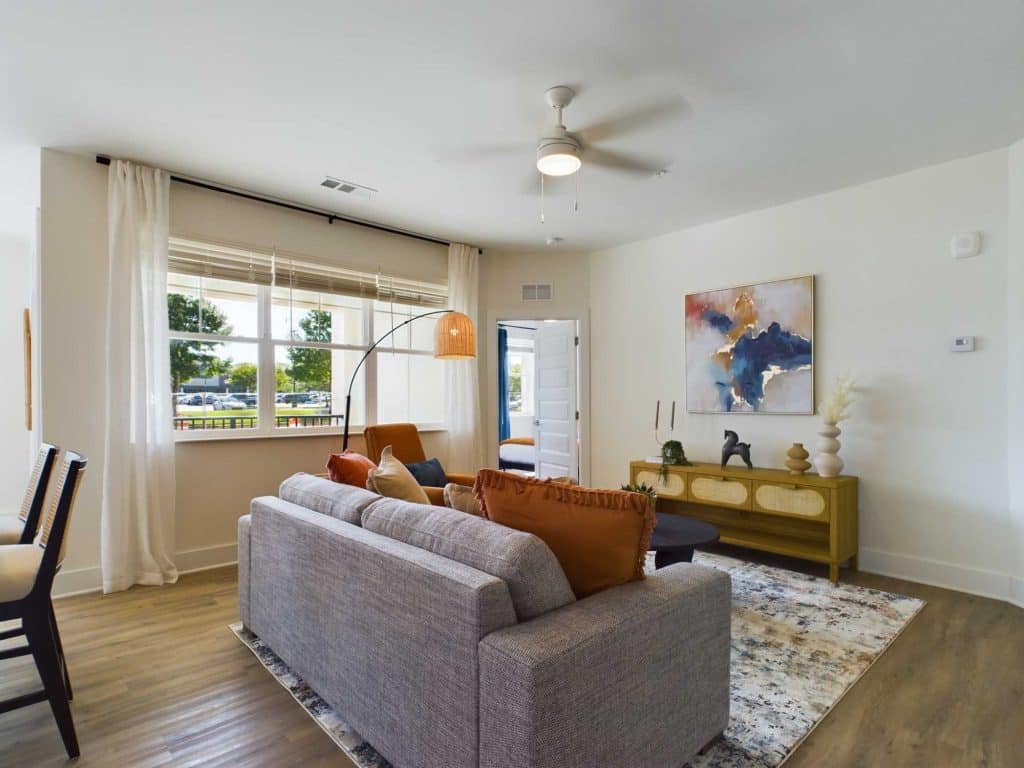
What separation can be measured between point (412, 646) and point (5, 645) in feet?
7.80

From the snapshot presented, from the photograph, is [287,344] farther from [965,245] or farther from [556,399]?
[965,245]

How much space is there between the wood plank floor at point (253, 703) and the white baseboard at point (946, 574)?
0.91 ft

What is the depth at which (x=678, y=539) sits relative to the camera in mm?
2926

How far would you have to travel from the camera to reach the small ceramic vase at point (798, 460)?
3.81 m

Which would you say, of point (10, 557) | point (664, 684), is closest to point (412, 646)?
point (664, 684)

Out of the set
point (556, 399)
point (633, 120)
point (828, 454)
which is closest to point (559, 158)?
point (633, 120)

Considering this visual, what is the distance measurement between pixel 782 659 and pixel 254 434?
3.65m

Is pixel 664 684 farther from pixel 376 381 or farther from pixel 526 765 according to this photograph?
pixel 376 381

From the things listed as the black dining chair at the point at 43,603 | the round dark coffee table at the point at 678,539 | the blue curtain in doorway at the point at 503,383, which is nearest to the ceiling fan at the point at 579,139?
the round dark coffee table at the point at 678,539


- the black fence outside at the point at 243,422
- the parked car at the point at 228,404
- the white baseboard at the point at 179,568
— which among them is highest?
the parked car at the point at 228,404

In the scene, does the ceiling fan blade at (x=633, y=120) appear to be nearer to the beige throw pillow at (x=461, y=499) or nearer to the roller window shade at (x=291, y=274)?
the beige throw pillow at (x=461, y=499)

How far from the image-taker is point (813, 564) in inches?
155

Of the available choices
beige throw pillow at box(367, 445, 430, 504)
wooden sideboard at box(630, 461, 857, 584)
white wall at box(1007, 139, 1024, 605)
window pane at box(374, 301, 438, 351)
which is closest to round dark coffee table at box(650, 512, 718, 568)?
wooden sideboard at box(630, 461, 857, 584)

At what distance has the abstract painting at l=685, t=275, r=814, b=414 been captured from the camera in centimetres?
407
